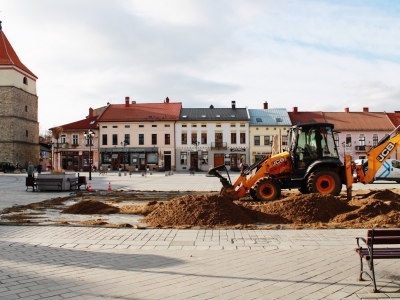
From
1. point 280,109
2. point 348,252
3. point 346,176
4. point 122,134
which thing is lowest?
point 348,252

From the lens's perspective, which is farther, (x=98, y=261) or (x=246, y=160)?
(x=246, y=160)

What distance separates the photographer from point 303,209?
1005 centimetres

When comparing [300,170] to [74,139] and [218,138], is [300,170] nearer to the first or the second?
[218,138]

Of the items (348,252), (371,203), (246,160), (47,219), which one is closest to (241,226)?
(348,252)

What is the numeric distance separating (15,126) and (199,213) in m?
56.7

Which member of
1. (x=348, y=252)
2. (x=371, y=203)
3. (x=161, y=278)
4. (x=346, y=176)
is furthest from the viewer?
(x=346, y=176)

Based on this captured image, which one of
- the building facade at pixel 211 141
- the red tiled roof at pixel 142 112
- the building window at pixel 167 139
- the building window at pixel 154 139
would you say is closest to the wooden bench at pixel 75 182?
the building facade at pixel 211 141

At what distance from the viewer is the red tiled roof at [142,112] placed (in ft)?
198

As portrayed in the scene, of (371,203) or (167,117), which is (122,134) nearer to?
(167,117)

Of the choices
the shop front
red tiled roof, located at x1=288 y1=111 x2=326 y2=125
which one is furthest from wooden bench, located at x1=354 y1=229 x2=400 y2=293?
red tiled roof, located at x1=288 y1=111 x2=326 y2=125

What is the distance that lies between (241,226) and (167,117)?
5195 cm

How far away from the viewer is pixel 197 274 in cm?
546

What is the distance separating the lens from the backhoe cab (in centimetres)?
1319

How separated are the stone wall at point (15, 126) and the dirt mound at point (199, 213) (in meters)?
54.7
